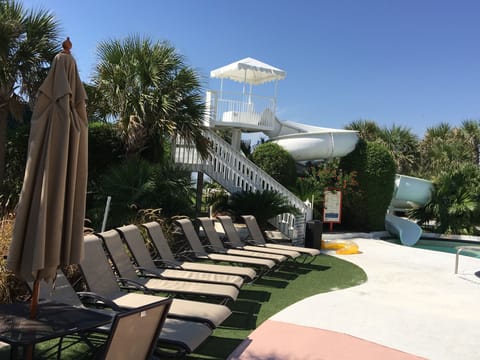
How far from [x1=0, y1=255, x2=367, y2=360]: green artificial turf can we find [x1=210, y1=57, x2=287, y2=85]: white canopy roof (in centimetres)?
875

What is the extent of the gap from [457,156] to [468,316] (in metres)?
23.6

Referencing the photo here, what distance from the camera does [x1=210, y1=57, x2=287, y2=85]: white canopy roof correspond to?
1658cm

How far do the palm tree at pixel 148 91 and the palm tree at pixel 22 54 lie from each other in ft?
4.50

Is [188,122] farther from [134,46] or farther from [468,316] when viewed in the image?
[468,316]

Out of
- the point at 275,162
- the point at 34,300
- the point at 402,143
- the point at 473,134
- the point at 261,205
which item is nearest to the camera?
the point at 34,300

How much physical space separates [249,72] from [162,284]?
13660 mm

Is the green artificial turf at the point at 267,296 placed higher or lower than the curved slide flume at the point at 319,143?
lower

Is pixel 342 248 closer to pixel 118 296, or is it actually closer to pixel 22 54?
pixel 118 296

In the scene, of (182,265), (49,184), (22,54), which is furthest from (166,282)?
(22,54)

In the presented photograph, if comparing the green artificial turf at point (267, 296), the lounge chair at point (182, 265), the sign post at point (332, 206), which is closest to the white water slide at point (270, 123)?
the sign post at point (332, 206)

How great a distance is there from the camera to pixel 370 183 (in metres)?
16.2

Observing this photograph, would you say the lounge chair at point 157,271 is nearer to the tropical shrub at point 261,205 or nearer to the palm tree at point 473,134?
the tropical shrub at point 261,205

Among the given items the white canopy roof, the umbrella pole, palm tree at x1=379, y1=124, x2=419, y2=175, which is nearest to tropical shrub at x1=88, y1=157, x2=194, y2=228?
the umbrella pole

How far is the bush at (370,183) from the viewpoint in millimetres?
16188
